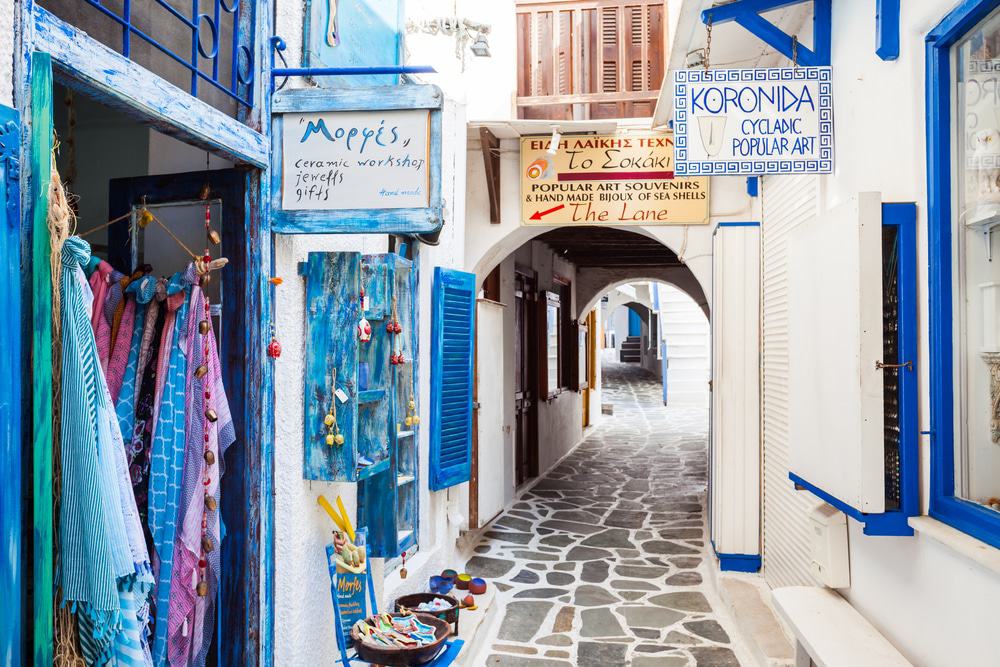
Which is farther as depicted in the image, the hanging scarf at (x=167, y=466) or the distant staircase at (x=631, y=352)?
the distant staircase at (x=631, y=352)

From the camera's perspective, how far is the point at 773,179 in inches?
228

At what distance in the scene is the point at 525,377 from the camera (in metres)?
10.8

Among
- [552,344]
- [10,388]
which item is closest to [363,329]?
[10,388]

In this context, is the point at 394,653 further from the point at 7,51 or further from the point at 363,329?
the point at 7,51

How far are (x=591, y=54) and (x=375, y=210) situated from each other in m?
5.06

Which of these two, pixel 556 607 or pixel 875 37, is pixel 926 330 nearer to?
pixel 875 37

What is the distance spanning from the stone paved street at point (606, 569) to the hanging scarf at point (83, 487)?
11.4 ft

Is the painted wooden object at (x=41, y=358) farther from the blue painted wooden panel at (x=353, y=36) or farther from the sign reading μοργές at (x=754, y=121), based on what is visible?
the sign reading μοργές at (x=754, y=121)

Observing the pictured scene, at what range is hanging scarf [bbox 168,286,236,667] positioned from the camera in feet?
8.89

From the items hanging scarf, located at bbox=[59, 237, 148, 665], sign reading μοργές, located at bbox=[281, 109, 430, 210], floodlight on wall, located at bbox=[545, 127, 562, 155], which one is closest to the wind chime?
sign reading μοργές, located at bbox=[281, 109, 430, 210]

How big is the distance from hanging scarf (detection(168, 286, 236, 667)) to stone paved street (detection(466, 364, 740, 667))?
8.61ft

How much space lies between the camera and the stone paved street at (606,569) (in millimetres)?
5148

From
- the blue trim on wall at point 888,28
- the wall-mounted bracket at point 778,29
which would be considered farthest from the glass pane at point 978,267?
the wall-mounted bracket at point 778,29

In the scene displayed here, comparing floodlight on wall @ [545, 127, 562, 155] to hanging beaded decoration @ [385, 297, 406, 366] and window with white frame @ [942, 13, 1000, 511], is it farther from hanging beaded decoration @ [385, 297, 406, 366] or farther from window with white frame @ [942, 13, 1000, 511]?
window with white frame @ [942, 13, 1000, 511]
